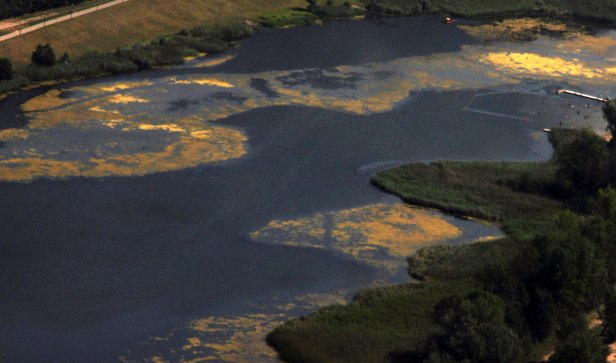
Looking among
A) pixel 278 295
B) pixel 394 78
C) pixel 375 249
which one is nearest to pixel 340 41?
pixel 394 78

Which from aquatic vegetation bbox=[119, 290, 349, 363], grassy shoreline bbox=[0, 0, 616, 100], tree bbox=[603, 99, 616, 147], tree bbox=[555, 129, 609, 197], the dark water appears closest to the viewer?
aquatic vegetation bbox=[119, 290, 349, 363]

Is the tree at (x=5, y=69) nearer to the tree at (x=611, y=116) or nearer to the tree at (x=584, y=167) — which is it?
the tree at (x=584, y=167)

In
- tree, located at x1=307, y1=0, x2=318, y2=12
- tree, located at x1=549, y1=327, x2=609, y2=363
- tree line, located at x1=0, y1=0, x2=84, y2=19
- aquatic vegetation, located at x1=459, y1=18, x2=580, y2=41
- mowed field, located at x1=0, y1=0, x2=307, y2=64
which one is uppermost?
tree line, located at x1=0, y1=0, x2=84, y2=19

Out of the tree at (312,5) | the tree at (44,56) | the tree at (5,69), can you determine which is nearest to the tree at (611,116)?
the tree at (312,5)

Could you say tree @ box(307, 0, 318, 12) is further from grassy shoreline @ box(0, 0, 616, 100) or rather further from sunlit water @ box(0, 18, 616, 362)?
sunlit water @ box(0, 18, 616, 362)

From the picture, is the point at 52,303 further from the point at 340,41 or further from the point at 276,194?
the point at 340,41

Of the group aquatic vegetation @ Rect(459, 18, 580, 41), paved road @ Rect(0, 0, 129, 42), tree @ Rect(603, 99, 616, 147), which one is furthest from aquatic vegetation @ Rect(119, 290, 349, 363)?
aquatic vegetation @ Rect(459, 18, 580, 41)

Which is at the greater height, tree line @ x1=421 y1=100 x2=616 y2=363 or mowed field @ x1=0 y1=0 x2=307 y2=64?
mowed field @ x1=0 y1=0 x2=307 y2=64
